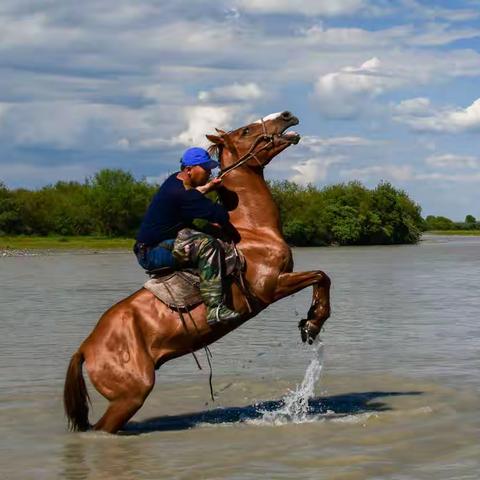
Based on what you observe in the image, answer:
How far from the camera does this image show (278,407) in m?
13.0

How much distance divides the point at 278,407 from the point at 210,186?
317cm

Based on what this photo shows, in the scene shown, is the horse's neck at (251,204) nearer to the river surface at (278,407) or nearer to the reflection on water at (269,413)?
the river surface at (278,407)

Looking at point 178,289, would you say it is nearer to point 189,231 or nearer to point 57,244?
point 189,231

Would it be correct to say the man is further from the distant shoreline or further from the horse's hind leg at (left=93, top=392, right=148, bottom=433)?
the distant shoreline

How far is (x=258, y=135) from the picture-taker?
11688mm

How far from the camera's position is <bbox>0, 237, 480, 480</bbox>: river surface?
9.89 meters

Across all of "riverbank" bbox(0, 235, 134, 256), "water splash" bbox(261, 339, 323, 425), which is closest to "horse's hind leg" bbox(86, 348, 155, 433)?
"water splash" bbox(261, 339, 323, 425)

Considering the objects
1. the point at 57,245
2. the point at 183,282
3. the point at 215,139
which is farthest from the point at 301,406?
the point at 57,245

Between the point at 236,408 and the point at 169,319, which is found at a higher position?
the point at 169,319

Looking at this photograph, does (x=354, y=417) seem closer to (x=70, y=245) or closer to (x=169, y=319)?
(x=169, y=319)

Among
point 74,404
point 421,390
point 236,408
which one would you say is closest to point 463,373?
point 421,390

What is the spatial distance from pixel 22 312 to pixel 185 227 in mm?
16294

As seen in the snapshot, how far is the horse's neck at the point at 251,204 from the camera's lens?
37.5 feet

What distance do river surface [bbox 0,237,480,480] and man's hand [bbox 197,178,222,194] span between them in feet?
6.66
